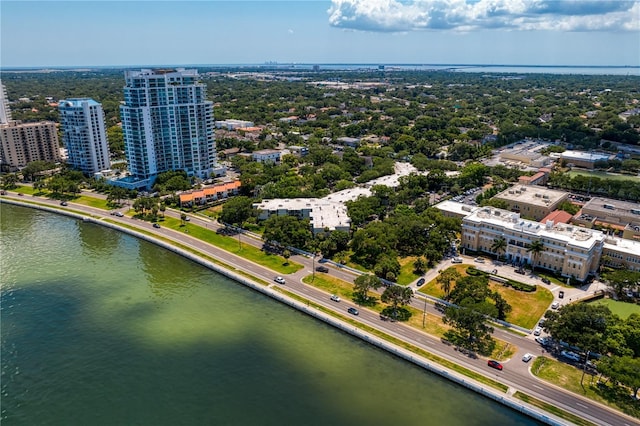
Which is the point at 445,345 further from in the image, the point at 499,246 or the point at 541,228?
the point at 541,228

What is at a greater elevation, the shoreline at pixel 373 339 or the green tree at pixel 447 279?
the green tree at pixel 447 279

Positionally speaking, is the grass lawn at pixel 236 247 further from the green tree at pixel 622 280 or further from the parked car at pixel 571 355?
the green tree at pixel 622 280

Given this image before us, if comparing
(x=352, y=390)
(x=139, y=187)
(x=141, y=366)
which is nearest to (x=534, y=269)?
(x=352, y=390)

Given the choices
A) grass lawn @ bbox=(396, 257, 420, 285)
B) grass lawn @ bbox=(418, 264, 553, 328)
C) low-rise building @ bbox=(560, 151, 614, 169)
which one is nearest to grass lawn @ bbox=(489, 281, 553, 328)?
grass lawn @ bbox=(418, 264, 553, 328)

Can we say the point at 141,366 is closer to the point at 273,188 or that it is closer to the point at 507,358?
the point at 507,358

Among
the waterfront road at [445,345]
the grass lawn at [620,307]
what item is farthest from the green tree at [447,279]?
the grass lawn at [620,307]

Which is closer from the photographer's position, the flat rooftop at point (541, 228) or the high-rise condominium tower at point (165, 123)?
the flat rooftop at point (541, 228)
